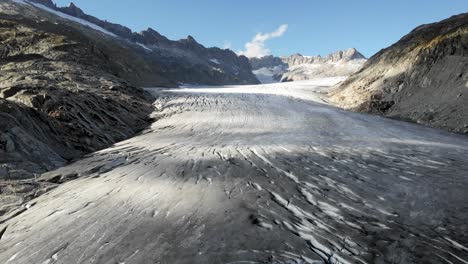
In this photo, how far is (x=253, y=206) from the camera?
417cm

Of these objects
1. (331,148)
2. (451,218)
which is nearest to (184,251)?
(451,218)

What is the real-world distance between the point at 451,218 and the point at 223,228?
236cm

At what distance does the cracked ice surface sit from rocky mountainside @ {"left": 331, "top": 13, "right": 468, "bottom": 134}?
12.5 feet

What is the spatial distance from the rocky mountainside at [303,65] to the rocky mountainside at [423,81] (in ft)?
303

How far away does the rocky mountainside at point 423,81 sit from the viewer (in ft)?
36.3

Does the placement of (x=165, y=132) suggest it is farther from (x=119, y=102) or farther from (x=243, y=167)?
(x=243, y=167)

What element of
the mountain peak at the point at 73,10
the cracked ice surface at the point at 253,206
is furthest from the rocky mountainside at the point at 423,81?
the mountain peak at the point at 73,10

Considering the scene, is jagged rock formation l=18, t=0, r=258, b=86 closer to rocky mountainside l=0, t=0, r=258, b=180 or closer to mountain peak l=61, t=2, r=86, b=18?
mountain peak l=61, t=2, r=86, b=18

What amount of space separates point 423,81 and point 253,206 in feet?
37.0

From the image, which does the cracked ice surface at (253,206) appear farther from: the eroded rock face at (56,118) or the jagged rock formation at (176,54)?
the jagged rock formation at (176,54)

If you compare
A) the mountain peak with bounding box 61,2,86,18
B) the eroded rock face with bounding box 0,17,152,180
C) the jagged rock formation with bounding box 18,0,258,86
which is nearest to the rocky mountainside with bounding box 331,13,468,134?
the eroded rock face with bounding box 0,17,152,180

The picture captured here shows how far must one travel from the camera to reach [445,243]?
339 centimetres

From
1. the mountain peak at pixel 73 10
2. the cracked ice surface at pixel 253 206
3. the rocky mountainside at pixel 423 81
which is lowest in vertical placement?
the cracked ice surface at pixel 253 206

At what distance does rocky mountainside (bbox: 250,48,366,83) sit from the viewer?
392 feet
